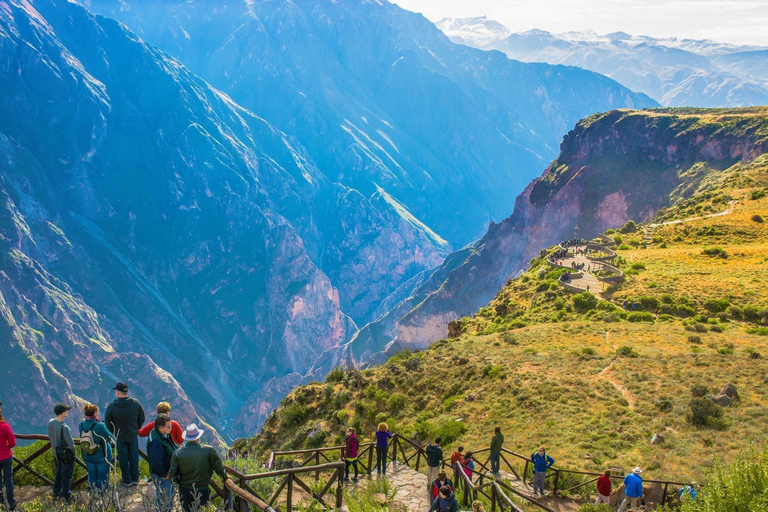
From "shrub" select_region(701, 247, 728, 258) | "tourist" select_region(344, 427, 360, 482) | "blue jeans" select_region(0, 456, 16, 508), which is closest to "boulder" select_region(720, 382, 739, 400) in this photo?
"tourist" select_region(344, 427, 360, 482)

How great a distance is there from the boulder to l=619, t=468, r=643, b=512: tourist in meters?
9.43

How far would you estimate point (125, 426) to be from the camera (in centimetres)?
1084

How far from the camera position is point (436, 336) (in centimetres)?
13888

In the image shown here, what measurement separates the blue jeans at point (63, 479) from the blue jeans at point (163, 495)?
201 cm

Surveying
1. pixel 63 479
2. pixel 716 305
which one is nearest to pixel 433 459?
pixel 63 479

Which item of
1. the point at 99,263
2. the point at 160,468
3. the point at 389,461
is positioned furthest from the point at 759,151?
the point at 99,263

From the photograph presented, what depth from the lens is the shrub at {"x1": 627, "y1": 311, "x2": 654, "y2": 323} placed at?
34.8 m

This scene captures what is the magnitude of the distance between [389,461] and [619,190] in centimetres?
10487

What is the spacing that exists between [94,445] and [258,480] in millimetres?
3389

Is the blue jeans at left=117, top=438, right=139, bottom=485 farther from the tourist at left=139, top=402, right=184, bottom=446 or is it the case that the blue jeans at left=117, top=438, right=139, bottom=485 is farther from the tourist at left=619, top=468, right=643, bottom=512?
the tourist at left=619, top=468, right=643, bottom=512

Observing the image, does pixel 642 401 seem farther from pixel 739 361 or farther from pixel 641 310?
pixel 641 310

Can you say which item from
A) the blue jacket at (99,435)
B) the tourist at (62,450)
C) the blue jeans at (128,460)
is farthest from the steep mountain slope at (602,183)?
the tourist at (62,450)

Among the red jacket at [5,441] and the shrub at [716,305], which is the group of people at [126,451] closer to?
the red jacket at [5,441]

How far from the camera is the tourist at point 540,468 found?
48.8 feet
